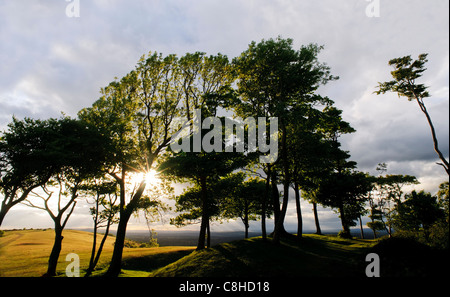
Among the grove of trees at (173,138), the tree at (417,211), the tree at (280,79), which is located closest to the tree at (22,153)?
the grove of trees at (173,138)

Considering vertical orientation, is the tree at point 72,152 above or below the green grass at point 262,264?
above

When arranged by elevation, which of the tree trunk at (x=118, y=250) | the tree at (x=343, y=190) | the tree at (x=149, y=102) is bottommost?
the tree trunk at (x=118, y=250)

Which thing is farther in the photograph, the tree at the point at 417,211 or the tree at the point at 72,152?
the tree at the point at 417,211

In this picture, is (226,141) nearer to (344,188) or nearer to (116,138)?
(116,138)

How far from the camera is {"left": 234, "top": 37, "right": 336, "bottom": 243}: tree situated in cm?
2071

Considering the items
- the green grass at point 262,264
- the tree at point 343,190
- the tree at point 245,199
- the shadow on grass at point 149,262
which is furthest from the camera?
the tree at point 245,199

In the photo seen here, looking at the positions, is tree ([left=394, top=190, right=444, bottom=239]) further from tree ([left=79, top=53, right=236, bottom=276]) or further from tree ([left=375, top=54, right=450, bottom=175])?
tree ([left=79, top=53, right=236, bottom=276])

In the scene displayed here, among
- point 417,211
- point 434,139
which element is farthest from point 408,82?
point 417,211

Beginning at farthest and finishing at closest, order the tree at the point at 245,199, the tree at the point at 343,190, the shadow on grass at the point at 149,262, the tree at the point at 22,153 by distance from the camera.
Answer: the tree at the point at 245,199, the tree at the point at 343,190, the shadow on grass at the point at 149,262, the tree at the point at 22,153

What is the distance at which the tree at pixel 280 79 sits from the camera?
2071 cm

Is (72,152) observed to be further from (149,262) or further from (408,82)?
(408,82)

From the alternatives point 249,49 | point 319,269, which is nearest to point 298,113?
point 249,49

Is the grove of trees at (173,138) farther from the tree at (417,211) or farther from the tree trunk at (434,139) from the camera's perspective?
the tree at (417,211)

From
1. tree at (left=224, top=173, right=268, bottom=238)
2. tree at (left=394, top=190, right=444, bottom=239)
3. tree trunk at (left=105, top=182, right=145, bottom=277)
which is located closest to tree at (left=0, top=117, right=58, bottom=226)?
tree trunk at (left=105, top=182, right=145, bottom=277)
